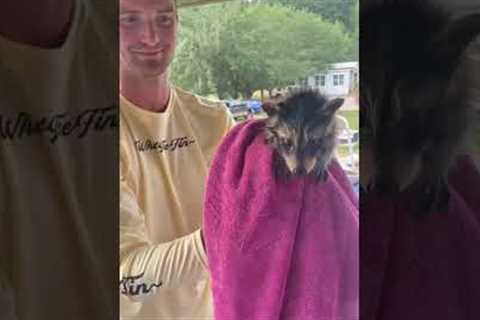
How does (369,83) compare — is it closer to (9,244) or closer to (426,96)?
(426,96)

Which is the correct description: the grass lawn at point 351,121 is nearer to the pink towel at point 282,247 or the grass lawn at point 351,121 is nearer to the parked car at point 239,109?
the pink towel at point 282,247

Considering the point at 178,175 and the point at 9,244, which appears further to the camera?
the point at 178,175

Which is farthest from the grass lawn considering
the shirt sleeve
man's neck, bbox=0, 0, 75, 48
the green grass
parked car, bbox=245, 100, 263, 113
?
man's neck, bbox=0, 0, 75, 48

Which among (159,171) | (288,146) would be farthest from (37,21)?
(288,146)

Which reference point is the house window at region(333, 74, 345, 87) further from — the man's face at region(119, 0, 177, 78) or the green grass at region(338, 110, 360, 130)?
the man's face at region(119, 0, 177, 78)

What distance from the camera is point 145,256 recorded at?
37.0 inches

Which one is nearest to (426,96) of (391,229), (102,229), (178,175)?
(391,229)

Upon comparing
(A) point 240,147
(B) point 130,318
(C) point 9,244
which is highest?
(A) point 240,147

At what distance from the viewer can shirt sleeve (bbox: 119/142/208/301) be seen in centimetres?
93

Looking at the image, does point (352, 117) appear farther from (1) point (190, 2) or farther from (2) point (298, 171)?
(1) point (190, 2)

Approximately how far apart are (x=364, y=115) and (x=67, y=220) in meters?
0.39

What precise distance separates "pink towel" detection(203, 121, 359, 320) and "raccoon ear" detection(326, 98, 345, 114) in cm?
7

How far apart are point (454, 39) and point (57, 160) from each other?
50 cm

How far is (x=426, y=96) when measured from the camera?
92 centimetres
